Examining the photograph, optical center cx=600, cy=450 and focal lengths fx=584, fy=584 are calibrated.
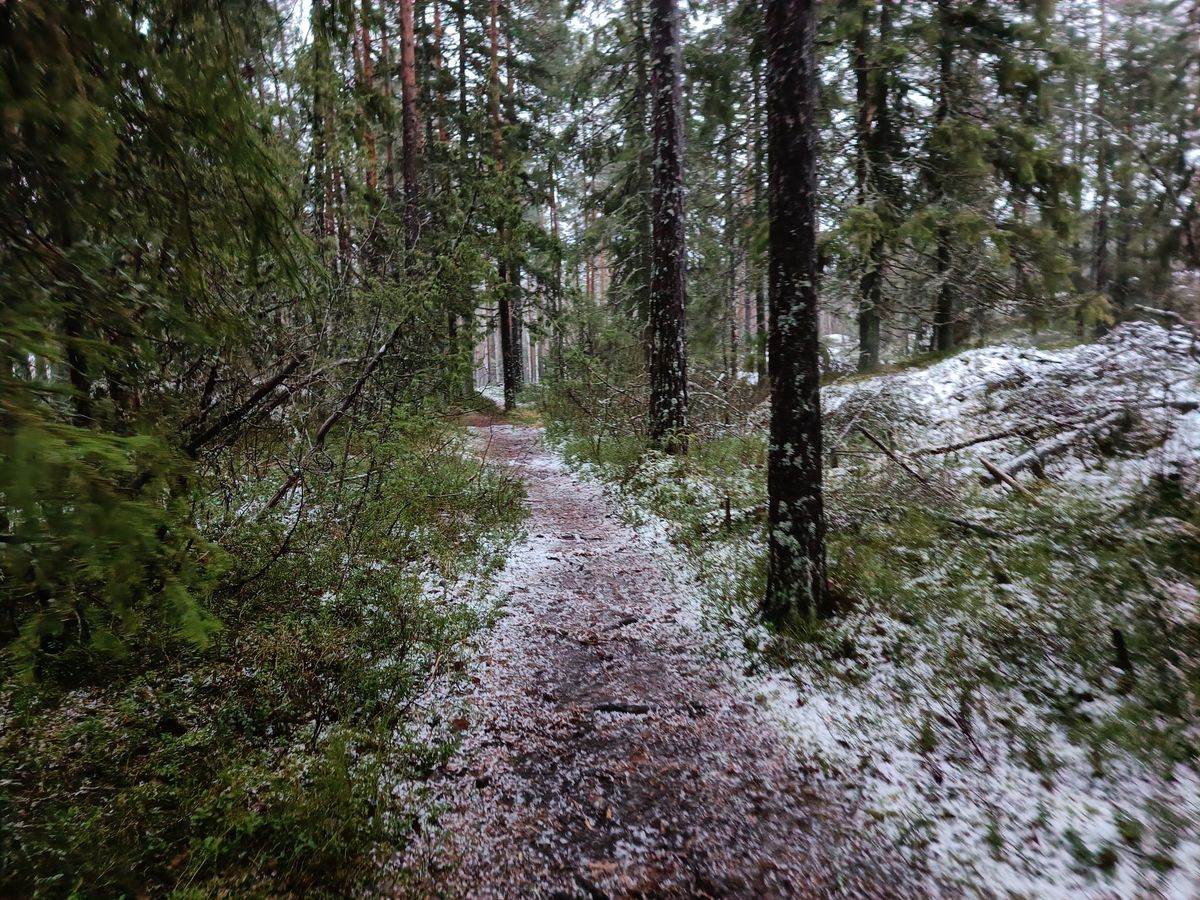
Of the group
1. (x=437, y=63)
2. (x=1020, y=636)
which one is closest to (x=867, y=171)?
(x=1020, y=636)

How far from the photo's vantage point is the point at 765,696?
4.17 m

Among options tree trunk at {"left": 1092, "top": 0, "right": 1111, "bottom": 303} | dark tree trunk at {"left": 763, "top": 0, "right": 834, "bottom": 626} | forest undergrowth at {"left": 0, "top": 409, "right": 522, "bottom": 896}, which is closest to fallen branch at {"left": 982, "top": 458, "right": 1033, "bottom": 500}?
dark tree trunk at {"left": 763, "top": 0, "right": 834, "bottom": 626}

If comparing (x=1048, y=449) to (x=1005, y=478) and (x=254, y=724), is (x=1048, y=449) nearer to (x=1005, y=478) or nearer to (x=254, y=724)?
(x=1005, y=478)

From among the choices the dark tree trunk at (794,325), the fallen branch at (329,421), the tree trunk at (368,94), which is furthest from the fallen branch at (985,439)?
the tree trunk at (368,94)

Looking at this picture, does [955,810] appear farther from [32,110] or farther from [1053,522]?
[32,110]

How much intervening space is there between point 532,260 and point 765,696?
15858 millimetres

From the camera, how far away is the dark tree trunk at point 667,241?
9.23m

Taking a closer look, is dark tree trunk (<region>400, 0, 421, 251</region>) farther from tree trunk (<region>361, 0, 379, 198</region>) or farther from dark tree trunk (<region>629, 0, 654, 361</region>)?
dark tree trunk (<region>629, 0, 654, 361</region>)

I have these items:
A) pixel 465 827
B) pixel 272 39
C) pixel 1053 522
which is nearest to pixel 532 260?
pixel 272 39

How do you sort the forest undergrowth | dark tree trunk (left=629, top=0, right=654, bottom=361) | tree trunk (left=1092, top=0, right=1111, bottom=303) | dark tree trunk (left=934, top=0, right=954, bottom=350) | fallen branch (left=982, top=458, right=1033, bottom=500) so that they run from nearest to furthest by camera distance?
the forest undergrowth, fallen branch (left=982, top=458, right=1033, bottom=500), dark tree trunk (left=934, top=0, right=954, bottom=350), dark tree trunk (left=629, top=0, right=654, bottom=361), tree trunk (left=1092, top=0, right=1111, bottom=303)

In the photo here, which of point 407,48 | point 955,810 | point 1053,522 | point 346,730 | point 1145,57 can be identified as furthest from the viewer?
point 1145,57

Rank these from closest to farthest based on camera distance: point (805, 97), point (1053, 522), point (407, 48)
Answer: point (805, 97) < point (1053, 522) < point (407, 48)

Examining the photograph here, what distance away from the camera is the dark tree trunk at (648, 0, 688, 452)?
923 cm

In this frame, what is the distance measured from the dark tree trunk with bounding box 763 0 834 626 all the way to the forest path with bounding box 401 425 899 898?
3.50 feet
